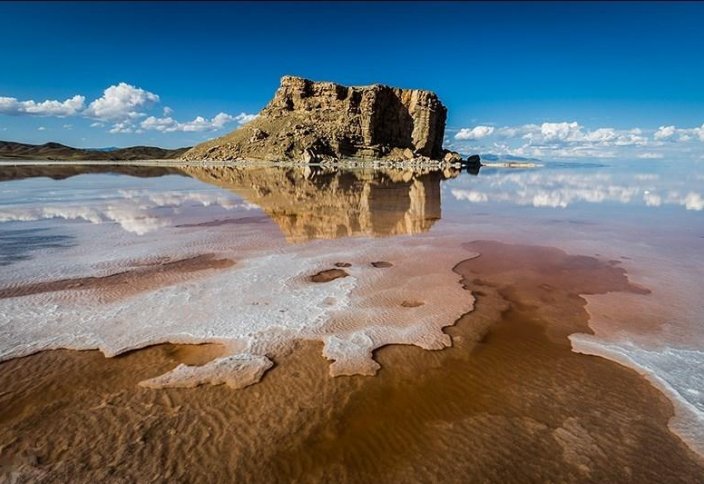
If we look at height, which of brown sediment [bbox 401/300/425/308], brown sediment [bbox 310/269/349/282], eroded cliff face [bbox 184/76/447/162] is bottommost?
brown sediment [bbox 401/300/425/308]

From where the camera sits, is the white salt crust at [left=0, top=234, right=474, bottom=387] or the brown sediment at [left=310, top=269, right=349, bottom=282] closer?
the white salt crust at [left=0, top=234, right=474, bottom=387]

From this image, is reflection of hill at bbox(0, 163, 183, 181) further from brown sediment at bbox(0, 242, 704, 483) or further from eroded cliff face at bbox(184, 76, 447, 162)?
brown sediment at bbox(0, 242, 704, 483)

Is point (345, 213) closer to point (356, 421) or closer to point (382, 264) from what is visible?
point (382, 264)

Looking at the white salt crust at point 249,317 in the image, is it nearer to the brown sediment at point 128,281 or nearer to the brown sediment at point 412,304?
the brown sediment at point 412,304

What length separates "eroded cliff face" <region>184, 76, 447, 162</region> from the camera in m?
140

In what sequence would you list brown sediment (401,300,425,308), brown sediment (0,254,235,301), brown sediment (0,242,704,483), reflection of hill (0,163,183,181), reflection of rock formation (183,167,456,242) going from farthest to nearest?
reflection of hill (0,163,183,181) < reflection of rock formation (183,167,456,242) < brown sediment (0,254,235,301) < brown sediment (401,300,425,308) < brown sediment (0,242,704,483)

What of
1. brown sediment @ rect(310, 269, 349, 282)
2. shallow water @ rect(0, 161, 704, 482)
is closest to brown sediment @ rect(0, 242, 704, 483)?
shallow water @ rect(0, 161, 704, 482)

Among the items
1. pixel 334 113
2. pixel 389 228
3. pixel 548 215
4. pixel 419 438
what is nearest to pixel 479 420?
pixel 419 438

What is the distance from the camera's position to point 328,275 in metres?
13.2

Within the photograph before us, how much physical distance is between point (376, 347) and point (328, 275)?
4.96 m

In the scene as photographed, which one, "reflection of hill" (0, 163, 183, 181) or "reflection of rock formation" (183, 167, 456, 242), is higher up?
"reflection of hill" (0, 163, 183, 181)

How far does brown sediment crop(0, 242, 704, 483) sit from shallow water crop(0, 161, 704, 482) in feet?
0.11

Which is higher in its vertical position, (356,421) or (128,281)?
(128,281)

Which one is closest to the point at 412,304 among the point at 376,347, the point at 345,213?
the point at 376,347
